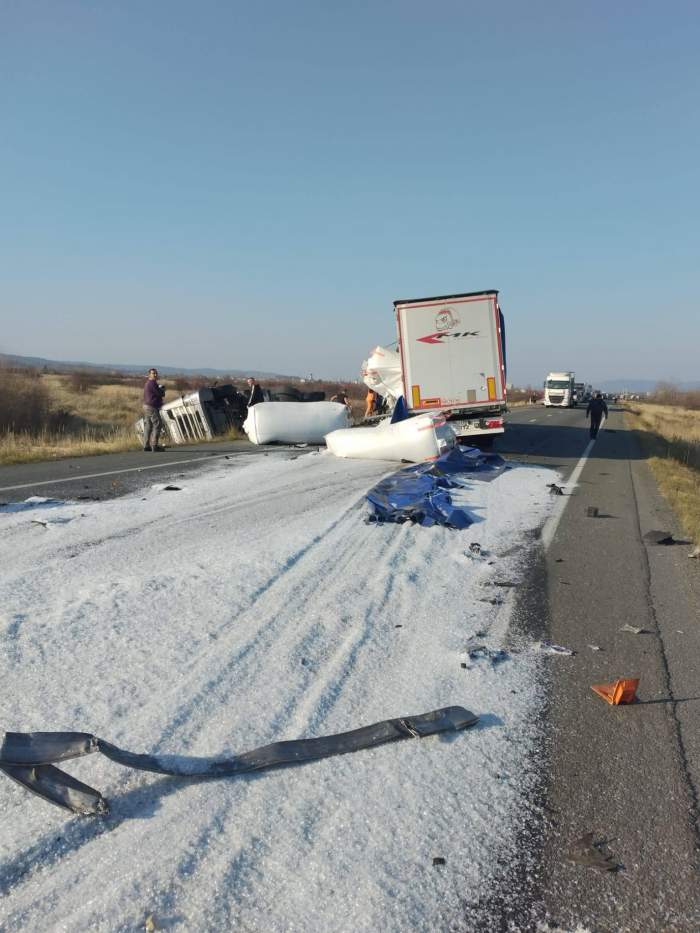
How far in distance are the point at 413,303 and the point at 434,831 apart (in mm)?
13330

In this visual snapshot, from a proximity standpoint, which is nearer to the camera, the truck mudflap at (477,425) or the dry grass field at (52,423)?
the truck mudflap at (477,425)

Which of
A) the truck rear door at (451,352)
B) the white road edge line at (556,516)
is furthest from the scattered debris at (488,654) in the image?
the truck rear door at (451,352)

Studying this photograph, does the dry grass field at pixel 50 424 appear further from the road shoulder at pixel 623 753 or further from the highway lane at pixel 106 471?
the road shoulder at pixel 623 753

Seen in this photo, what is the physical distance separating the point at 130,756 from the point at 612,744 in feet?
7.31

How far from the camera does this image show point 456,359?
14.9 meters

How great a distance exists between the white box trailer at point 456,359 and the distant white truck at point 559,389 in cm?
4056

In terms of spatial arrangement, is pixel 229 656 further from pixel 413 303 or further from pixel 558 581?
pixel 413 303

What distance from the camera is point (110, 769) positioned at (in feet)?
9.20

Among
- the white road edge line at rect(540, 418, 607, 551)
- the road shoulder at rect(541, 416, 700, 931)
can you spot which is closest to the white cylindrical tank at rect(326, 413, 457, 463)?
the white road edge line at rect(540, 418, 607, 551)

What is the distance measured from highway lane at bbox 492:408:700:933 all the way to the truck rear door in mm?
8369

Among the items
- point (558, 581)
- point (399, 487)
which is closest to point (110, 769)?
point (558, 581)

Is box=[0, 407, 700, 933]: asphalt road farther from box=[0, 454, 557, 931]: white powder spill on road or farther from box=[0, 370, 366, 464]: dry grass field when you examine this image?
box=[0, 370, 366, 464]: dry grass field

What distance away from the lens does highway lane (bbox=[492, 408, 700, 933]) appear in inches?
90.7

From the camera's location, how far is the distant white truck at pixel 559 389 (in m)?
53.2
